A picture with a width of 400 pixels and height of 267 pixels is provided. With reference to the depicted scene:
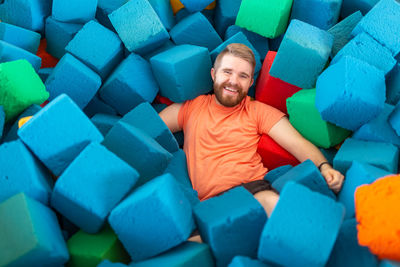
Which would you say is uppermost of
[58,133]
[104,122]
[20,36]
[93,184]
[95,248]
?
[20,36]

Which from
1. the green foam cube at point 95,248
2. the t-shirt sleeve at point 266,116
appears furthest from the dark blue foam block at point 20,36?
the t-shirt sleeve at point 266,116

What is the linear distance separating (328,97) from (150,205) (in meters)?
0.93

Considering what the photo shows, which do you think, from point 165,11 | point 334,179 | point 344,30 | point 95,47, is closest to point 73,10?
point 95,47

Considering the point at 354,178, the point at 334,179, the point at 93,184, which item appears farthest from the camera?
the point at 334,179

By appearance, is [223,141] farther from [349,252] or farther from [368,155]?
[349,252]

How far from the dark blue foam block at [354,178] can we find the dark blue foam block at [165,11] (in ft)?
4.58

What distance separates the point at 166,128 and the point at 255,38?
87 cm

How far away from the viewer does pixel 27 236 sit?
1242mm

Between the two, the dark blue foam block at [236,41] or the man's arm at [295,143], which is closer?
the man's arm at [295,143]

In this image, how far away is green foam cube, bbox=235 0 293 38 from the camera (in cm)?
212

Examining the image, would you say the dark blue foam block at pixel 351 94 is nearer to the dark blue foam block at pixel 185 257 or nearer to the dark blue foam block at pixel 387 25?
the dark blue foam block at pixel 387 25

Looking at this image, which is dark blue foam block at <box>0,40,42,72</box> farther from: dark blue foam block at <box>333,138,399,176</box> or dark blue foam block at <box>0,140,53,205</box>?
dark blue foam block at <box>333,138,399,176</box>

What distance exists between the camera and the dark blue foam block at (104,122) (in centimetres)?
204

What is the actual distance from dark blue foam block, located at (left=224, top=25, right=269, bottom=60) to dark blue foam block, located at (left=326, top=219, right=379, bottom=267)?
1323 millimetres
